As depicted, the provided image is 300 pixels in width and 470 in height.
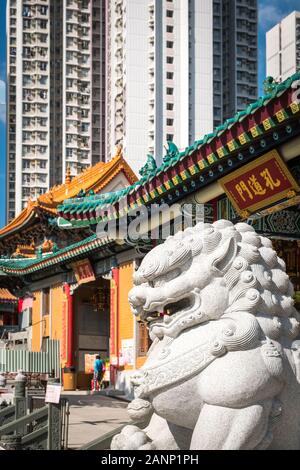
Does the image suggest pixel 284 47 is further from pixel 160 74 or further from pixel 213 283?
pixel 213 283

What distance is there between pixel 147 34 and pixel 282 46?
626 inches

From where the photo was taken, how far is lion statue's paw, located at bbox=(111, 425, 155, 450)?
5.19 metres

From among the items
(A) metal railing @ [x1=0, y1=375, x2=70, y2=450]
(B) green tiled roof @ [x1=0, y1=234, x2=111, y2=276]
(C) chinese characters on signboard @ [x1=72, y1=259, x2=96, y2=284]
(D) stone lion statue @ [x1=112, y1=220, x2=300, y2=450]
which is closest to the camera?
(D) stone lion statue @ [x1=112, y1=220, x2=300, y2=450]

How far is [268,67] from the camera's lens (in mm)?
70812

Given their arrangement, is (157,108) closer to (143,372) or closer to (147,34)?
(147,34)

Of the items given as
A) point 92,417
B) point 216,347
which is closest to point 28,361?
point 92,417

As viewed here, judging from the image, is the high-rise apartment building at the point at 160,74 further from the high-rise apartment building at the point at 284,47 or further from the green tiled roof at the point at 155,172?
the green tiled roof at the point at 155,172

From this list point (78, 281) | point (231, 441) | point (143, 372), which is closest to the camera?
point (231, 441)

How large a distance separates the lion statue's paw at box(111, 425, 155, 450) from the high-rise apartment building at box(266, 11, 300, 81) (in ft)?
205

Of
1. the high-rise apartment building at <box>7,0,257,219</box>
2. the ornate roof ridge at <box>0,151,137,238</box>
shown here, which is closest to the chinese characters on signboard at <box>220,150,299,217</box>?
the ornate roof ridge at <box>0,151,137,238</box>

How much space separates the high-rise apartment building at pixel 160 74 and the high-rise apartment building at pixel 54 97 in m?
7.30

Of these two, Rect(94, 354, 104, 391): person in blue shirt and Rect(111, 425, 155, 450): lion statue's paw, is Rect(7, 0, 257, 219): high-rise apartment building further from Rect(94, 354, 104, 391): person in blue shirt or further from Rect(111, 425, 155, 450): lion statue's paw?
Rect(111, 425, 155, 450): lion statue's paw

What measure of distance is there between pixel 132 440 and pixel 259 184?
704 cm

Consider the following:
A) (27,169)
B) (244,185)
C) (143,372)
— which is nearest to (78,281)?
(244,185)
